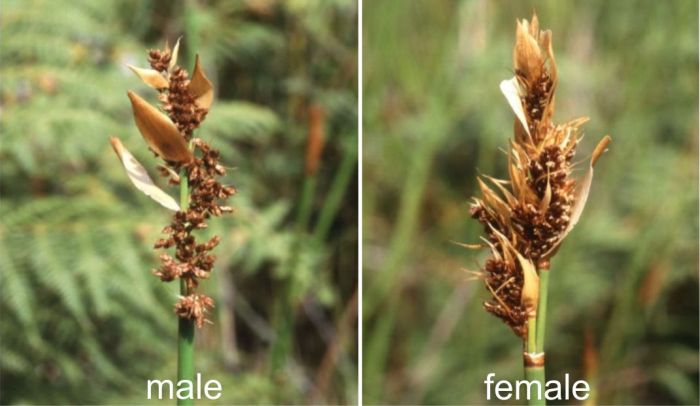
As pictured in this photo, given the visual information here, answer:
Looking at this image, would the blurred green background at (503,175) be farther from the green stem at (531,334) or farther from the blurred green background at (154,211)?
the green stem at (531,334)

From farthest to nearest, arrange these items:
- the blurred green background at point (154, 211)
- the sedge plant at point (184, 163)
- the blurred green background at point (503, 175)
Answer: the blurred green background at point (503, 175), the blurred green background at point (154, 211), the sedge plant at point (184, 163)

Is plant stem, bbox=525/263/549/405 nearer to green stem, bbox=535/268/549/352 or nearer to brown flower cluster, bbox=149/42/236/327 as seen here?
green stem, bbox=535/268/549/352

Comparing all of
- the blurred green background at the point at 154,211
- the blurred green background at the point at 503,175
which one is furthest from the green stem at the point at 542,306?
the blurred green background at the point at 503,175

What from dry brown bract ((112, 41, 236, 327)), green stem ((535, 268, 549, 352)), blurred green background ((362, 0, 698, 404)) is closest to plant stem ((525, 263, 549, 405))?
green stem ((535, 268, 549, 352))

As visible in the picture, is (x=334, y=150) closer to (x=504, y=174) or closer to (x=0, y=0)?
(x=504, y=174)

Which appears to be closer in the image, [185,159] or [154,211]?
[185,159]

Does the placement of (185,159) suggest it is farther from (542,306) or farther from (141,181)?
(542,306)

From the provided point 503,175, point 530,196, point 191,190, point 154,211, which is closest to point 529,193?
point 530,196
